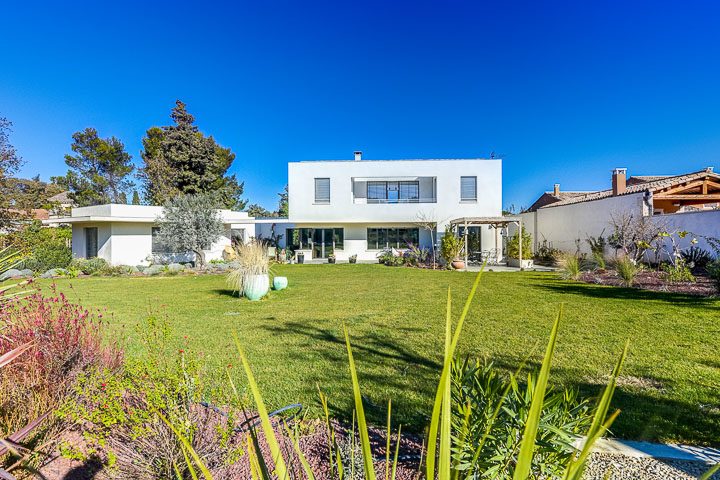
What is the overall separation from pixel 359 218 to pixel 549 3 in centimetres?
1541

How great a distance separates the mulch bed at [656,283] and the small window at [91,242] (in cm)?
2577

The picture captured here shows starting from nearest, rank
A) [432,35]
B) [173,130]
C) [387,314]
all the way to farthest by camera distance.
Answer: [387,314] < [432,35] < [173,130]

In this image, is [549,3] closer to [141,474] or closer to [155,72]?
[141,474]

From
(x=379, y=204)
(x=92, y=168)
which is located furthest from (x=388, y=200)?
(x=92, y=168)

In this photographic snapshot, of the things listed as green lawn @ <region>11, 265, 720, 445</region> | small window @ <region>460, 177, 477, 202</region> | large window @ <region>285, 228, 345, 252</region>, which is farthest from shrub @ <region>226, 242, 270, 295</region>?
small window @ <region>460, 177, 477, 202</region>

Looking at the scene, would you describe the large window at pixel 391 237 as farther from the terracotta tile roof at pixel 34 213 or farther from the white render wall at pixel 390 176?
the terracotta tile roof at pixel 34 213

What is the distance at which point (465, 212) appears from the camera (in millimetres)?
24641

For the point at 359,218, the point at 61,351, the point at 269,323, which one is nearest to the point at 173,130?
the point at 359,218

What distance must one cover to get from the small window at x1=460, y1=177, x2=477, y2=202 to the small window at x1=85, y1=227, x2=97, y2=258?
78.1 ft

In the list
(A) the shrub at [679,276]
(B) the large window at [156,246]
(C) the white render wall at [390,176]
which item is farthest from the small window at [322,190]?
(A) the shrub at [679,276]

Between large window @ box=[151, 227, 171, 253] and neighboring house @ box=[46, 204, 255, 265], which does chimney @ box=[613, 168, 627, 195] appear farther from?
large window @ box=[151, 227, 171, 253]

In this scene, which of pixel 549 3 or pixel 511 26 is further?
pixel 511 26

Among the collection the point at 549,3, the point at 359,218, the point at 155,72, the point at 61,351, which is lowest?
the point at 61,351

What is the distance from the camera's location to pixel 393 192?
26.5 meters
